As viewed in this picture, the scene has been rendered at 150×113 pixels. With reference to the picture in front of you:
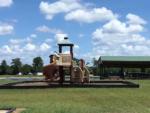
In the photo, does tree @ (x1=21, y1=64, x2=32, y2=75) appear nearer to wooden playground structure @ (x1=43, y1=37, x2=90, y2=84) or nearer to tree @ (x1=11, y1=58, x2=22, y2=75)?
tree @ (x1=11, y1=58, x2=22, y2=75)

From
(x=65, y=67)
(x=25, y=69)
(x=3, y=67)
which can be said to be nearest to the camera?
(x=65, y=67)

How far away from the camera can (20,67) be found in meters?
151

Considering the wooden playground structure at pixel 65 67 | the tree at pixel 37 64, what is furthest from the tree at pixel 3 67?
the wooden playground structure at pixel 65 67

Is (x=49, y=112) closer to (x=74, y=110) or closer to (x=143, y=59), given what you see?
(x=74, y=110)

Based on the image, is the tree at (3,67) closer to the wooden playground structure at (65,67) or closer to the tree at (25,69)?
the tree at (25,69)

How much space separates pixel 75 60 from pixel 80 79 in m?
2.23

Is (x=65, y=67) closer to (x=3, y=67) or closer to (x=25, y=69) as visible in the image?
(x=25, y=69)

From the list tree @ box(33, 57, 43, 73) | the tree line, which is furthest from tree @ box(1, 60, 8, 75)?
tree @ box(33, 57, 43, 73)

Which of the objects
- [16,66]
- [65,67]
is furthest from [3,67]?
[65,67]

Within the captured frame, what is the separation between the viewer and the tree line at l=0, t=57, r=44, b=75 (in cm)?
14662

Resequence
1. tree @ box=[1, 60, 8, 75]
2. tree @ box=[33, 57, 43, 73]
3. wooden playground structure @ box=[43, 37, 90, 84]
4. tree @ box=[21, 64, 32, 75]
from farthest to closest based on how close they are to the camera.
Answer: tree @ box=[1, 60, 8, 75]
tree @ box=[33, 57, 43, 73]
tree @ box=[21, 64, 32, 75]
wooden playground structure @ box=[43, 37, 90, 84]

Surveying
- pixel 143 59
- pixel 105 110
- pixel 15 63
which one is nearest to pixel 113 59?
pixel 143 59

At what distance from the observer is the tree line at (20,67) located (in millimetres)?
146625

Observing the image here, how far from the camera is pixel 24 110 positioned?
15.3 m
